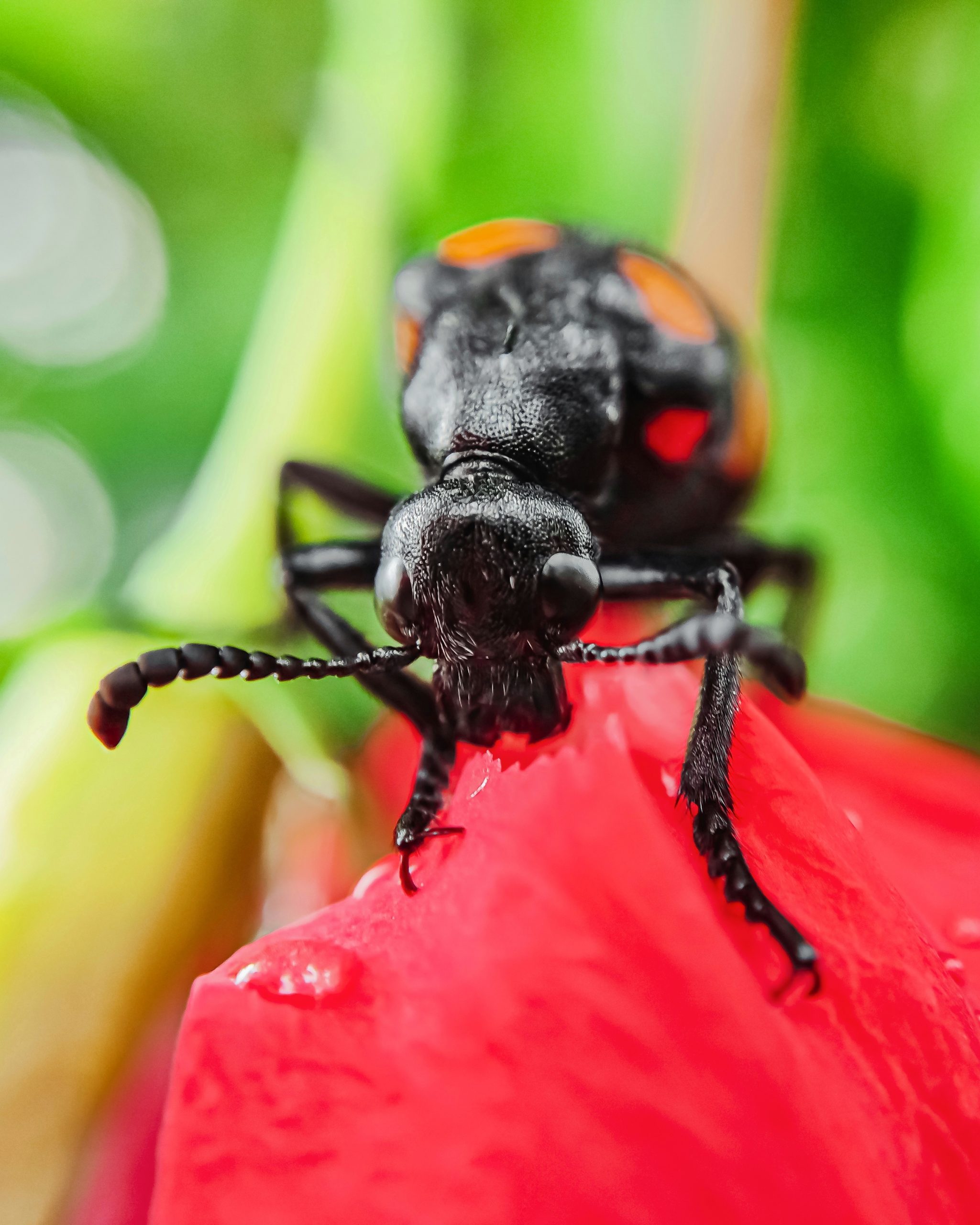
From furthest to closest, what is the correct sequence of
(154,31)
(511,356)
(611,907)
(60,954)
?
(154,31) → (511,356) → (60,954) → (611,907)

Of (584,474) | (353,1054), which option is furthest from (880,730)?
(353,1054)

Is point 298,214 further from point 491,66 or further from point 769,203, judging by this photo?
point 769,203

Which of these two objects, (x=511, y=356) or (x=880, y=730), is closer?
(x=880, y=730)

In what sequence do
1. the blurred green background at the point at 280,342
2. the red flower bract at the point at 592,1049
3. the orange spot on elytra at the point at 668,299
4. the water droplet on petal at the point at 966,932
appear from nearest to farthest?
the red flower bract at the point at 592,1049 → the water droplet on petal at the point at 966,932 → the blurred green background at the point at 280,342 → the orange spot on elytra at the point at 668,299

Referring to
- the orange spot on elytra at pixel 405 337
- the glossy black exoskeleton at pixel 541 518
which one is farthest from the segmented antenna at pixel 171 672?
the orange spot on elytra at pixel 405 337

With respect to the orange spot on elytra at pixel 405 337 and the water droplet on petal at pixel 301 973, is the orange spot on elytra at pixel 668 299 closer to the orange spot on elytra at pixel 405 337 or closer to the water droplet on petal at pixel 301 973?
the orange spot on elytra at pixel 405 337

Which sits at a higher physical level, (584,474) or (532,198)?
(532,198)

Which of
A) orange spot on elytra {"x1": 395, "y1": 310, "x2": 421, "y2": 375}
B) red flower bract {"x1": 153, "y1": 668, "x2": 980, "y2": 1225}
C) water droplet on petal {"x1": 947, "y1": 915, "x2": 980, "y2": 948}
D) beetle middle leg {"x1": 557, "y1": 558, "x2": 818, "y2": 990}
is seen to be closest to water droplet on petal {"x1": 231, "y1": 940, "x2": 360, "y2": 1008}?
red flower bract {"x1": 153, "y1": 668, "x2": 980, "y2": 1225}
